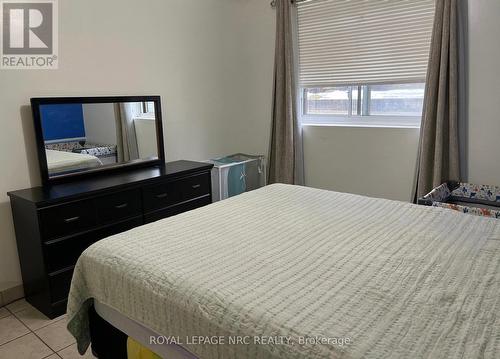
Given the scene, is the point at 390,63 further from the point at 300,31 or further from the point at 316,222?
the point at 316,222

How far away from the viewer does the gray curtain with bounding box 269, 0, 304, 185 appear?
3623 millimetres

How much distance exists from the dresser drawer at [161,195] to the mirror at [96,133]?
443mm

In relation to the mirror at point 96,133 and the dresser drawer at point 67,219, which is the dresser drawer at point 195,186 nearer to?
the mirror at point 96,133

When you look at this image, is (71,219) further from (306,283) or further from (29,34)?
(306,283)

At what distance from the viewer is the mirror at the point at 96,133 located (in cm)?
264

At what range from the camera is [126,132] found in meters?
3.13

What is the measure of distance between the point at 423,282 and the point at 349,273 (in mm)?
244

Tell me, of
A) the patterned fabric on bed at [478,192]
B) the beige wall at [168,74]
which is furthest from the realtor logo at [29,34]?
the patterned fabric on bed at [478,192]

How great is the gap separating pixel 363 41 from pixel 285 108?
92cm

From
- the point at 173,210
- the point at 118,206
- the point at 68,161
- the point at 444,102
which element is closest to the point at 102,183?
the point at 118,206

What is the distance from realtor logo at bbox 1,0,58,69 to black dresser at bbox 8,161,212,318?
34.0 inches

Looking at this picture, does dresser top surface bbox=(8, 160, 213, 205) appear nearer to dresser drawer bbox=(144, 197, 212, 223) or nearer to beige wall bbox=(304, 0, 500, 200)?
dresser drawer bbox=(144, 197, 212, 223)

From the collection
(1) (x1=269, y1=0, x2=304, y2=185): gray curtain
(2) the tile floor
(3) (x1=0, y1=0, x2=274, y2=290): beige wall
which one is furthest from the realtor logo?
(1) (x1=269, y1=0, x2=304, y2=185): gray curtain

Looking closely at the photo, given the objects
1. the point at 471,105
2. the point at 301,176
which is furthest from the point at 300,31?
the point at 471,105
